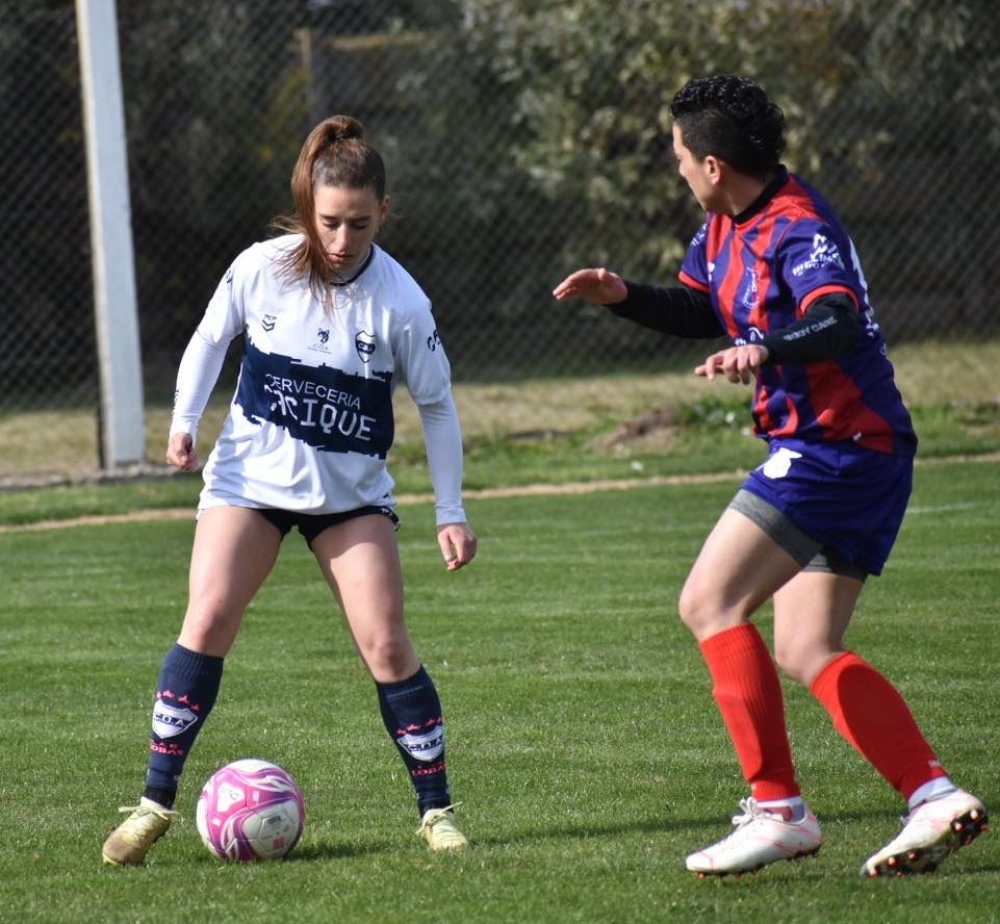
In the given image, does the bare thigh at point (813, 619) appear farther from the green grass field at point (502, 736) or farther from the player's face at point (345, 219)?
the player's face at point (345, 219)

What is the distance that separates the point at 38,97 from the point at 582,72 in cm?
483

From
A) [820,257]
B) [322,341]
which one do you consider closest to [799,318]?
[820,257]

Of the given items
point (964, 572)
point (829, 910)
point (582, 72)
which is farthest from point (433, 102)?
point (829, 910)

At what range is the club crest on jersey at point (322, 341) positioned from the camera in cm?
448

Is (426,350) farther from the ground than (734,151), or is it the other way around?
(734,151)

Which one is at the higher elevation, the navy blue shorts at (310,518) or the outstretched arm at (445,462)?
the outstretched arm at (445,462)

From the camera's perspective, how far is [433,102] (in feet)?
52.1

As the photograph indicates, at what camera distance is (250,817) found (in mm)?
4359

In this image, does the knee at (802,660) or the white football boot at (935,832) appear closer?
the white football boot at (935,832)

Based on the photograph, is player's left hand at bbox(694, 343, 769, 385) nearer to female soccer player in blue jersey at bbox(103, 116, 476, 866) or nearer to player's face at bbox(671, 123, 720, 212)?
player's face at bbox(671, 123, 720, 212)

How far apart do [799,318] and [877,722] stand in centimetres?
95

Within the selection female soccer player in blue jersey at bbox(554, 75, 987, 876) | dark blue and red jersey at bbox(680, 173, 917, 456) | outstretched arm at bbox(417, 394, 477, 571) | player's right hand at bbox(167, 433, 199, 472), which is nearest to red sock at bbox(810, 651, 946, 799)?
female soccer player in blue jersey at bbox(554, 75, 987, 876)

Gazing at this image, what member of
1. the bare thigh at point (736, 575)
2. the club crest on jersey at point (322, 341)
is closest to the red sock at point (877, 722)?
the bare thigh at point (736, 575)

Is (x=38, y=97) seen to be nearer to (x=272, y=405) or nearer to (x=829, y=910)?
(x=272, y=405)
